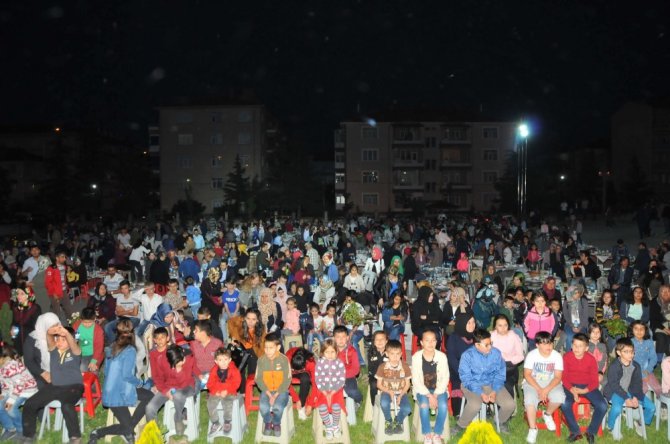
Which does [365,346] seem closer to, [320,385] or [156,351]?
[320,385]

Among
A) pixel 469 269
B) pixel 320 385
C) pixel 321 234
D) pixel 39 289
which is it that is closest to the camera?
pixel 320 385

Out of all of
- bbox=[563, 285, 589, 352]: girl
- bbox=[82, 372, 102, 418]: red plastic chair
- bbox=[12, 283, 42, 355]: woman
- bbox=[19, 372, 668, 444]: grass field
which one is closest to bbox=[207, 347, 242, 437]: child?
bbox=[19, 372, 668, 444]: grass field

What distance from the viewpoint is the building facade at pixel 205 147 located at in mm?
63844

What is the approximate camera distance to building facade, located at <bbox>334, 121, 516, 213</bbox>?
6369cm

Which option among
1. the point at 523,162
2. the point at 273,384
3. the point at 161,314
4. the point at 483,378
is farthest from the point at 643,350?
the point at 523,162

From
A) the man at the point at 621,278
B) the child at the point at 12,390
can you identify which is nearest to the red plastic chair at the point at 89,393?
the child at the point at 12,390

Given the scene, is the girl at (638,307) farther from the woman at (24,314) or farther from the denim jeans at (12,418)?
the woman at (24,314)

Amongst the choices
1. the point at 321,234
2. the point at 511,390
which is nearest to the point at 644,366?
the point at 511,390

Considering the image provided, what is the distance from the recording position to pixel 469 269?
52.5 ft

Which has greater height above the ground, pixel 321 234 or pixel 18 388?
pixel 321 234

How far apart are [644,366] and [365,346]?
14.3ft

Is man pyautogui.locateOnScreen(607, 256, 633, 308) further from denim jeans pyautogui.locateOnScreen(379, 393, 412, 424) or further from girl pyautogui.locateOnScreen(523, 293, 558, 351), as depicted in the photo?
denim jeans pyautogui.locateOnScreen(379, 393, 412, 424)

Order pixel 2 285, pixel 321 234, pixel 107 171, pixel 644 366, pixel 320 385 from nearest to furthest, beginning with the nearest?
pixel 320 385
pixel 644 366
pixel 2 285
pixel 321 234
pixel 107 171

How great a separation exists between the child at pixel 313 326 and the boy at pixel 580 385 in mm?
3628
